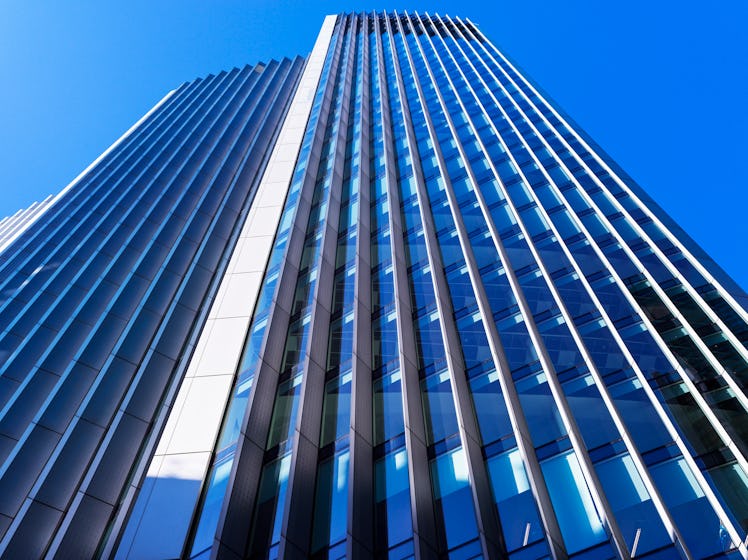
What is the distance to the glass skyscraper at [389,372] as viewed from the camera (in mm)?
16406

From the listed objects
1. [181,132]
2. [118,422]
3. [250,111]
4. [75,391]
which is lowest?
[118,422]

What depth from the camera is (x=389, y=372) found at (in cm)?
2206

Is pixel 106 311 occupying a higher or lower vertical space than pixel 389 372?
higher

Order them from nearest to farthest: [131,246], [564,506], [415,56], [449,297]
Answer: [564,506] → [449,297] → [131,246] → [415,56]

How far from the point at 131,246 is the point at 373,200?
51.8ft

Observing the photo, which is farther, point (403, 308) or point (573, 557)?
point (403, 308)

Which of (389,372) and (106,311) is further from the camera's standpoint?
(106,311)

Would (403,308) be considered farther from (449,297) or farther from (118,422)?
(118,422)

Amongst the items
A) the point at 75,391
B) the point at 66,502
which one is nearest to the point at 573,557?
the point at 66,502

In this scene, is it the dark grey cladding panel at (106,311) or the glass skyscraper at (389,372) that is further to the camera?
the dark grey cladding panel at (106,311)

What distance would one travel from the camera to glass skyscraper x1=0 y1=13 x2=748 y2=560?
53.8 ft

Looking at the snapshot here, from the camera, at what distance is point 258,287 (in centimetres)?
2723

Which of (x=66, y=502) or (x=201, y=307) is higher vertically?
(x=201, y=307)

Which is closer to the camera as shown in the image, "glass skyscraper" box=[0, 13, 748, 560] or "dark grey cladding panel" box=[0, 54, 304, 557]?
"glass skyscraper" box=[0, 13, 748, 560]
